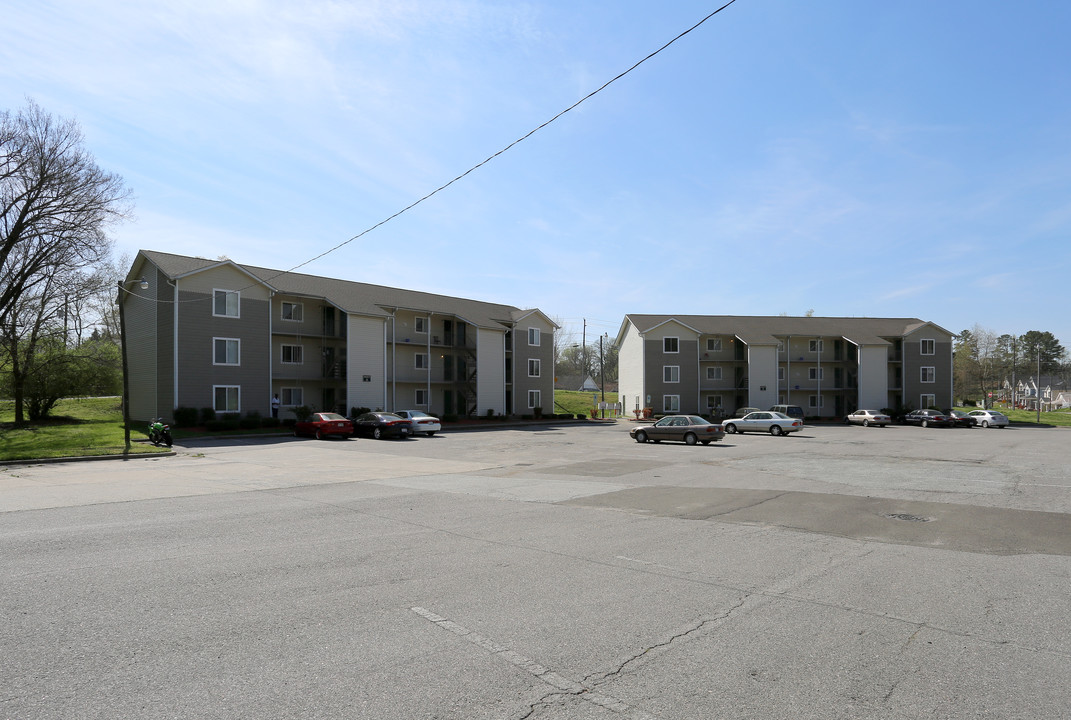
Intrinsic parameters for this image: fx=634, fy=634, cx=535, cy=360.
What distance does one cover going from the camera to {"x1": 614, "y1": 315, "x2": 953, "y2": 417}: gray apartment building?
58.3 m

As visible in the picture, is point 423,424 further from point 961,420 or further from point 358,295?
point 961,420

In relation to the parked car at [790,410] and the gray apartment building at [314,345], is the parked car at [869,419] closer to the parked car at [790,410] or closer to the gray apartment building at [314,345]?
the parked car at [790,410]

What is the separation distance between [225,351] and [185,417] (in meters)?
4.40

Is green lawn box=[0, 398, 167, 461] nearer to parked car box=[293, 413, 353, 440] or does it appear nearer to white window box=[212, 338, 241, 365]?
white window box=[212, 338, 241, 365]

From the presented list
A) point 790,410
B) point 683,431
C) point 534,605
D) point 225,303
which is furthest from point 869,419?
point 534,605

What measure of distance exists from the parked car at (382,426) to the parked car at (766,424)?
2038cm

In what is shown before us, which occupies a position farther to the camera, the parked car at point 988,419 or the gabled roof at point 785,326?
the gabled roof at point 785,326

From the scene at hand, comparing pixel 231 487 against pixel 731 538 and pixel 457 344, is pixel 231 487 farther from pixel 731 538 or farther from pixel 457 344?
pixel 457 344

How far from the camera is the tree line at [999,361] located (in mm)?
96062

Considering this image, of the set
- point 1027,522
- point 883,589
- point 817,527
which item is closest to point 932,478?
point 1027,522

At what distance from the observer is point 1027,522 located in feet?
33.0

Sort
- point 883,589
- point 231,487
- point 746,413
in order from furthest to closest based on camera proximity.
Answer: point 746,413 → point 231,487 → point 883,589

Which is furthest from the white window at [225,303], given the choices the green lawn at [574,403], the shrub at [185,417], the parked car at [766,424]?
the green lawn at [574,403]

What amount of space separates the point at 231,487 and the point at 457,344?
3560 cm
